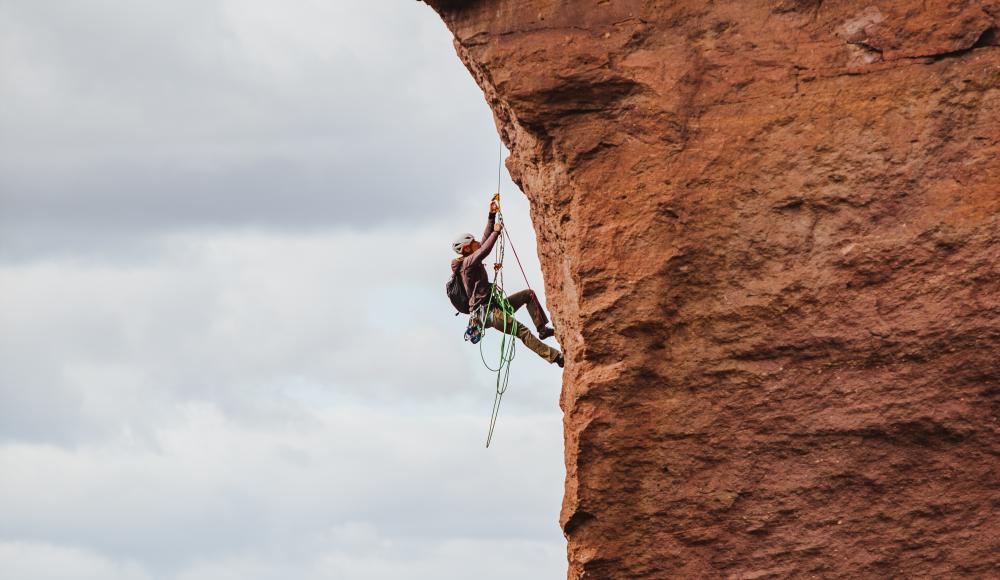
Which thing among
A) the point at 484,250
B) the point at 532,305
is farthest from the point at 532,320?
the point at 484,250

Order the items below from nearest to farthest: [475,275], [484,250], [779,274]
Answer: [779,274], [484,250], [475,275]

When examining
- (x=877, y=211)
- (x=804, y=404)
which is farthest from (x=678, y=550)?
(x=877, y=211)

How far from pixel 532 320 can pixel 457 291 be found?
2.72 ft

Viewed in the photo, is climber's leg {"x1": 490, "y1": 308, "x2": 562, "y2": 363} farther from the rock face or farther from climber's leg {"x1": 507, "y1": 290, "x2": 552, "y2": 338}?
the rock face

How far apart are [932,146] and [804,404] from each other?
223cm

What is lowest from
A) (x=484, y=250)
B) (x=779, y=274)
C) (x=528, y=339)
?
(x=779, y=274)

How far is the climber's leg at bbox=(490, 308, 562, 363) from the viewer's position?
1523cm

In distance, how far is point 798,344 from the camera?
38.6ft

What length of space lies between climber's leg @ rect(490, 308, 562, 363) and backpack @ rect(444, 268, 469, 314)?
0.35m

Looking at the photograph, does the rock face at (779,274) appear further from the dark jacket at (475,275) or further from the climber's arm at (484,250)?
the dark jacket at (475,275)

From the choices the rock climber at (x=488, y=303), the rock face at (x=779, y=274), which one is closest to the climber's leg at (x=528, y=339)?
the rock climber at (x=488, y=303)

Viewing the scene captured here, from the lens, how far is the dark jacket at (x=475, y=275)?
14734 mm

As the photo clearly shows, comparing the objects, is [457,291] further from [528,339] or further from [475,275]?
[528,339]

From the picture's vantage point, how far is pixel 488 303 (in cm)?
1524
